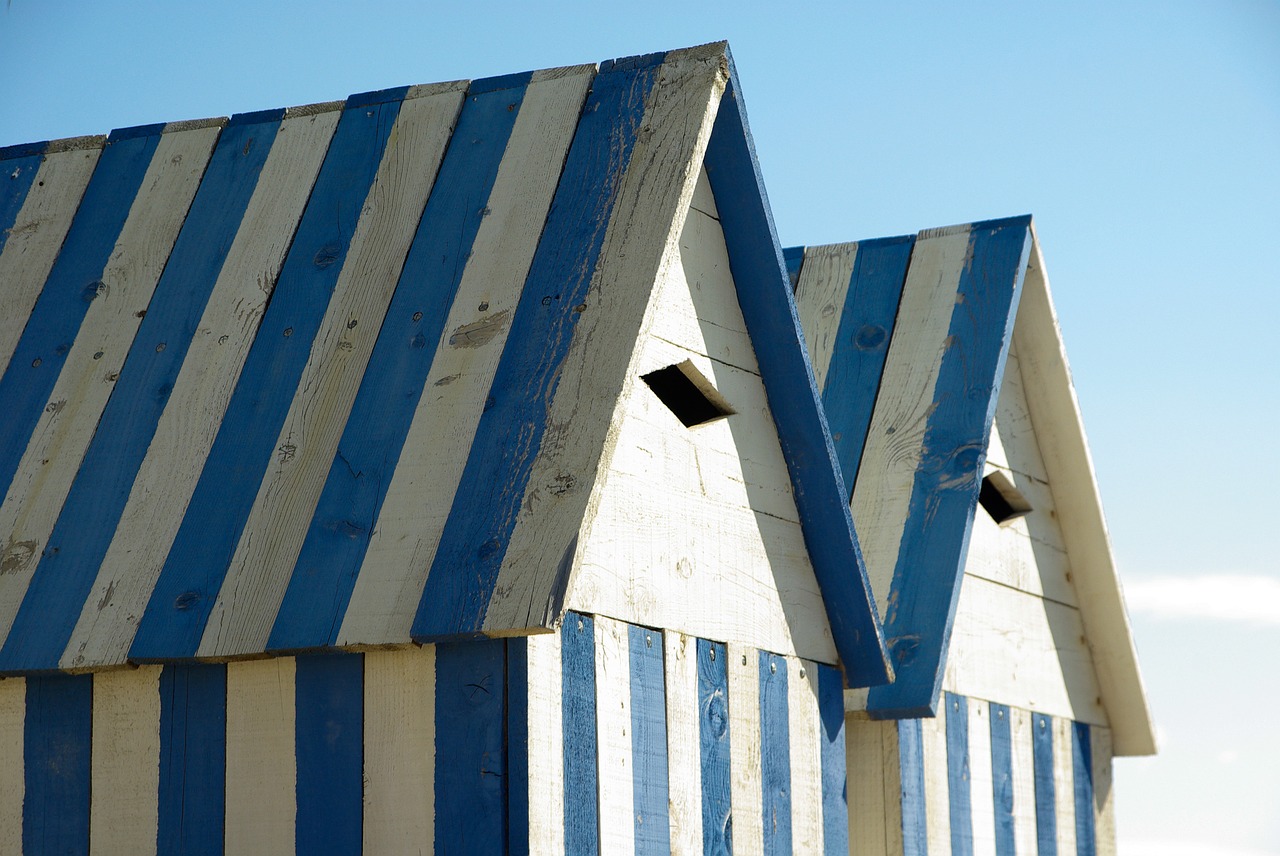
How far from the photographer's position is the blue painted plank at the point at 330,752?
497 centimetres

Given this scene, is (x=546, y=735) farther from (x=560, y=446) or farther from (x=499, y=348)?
Result: (x=499, y=348)

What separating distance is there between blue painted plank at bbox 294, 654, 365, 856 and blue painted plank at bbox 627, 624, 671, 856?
2.76ft

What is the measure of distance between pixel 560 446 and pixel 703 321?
1.16 meters

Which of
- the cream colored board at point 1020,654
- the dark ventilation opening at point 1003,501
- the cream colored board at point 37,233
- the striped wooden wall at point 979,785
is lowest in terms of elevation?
the striped wooden wall at point 979,785

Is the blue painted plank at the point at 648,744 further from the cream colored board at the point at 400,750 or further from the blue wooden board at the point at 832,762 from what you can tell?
the blue wooden board at the point at 832,762

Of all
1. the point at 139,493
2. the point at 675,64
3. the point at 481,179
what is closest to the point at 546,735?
the point at 139,493

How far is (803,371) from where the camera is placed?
6254mm

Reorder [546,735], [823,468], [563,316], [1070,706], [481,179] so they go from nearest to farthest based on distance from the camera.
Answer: [546,735] → [563,316] → [481,179] → [823,468] → [1070,706]

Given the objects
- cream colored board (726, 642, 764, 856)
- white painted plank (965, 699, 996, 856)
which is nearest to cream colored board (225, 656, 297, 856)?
cream colored board (726, 642, 764, 856)

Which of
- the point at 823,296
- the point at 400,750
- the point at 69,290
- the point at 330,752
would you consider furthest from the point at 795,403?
the point at 69,290

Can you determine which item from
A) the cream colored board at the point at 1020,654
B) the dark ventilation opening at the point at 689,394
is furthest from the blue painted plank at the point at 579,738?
the cream colored board at the point at 1020,654

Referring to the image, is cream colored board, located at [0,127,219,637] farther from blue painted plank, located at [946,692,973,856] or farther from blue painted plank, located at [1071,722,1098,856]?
blue painted plank, located at [1071,722,1098,856]

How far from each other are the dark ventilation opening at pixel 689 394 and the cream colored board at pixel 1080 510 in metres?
2.97

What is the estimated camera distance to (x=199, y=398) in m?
5.71
